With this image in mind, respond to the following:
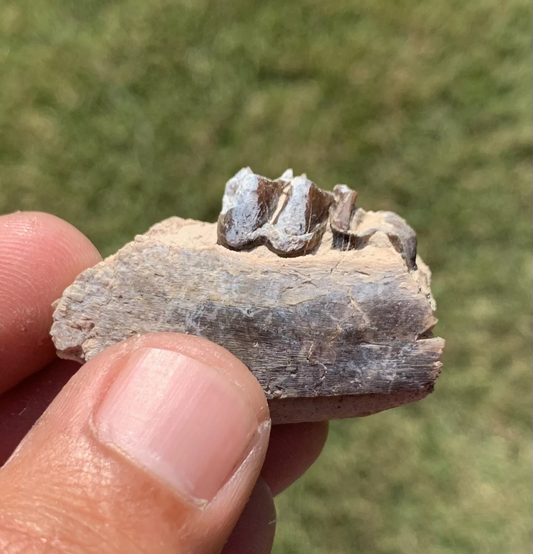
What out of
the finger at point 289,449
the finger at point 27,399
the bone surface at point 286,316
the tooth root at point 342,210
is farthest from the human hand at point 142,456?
the finger at point 289,449

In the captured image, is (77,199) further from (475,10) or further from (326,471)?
(475,10)

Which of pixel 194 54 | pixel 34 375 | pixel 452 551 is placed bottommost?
pixel 452 551

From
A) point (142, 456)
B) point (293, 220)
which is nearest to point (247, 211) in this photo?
point (293, 220)

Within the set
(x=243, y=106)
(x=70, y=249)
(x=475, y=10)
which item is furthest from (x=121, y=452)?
(x=475, y=10)

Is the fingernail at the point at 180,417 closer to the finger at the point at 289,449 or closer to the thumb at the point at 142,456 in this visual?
the thumb at the point at 142,456

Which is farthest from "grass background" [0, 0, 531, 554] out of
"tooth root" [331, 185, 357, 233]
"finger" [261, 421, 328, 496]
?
"tooth root" [331, 185, 357, 233]

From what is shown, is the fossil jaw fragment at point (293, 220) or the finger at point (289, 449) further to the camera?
the finger at point (289, 449)
